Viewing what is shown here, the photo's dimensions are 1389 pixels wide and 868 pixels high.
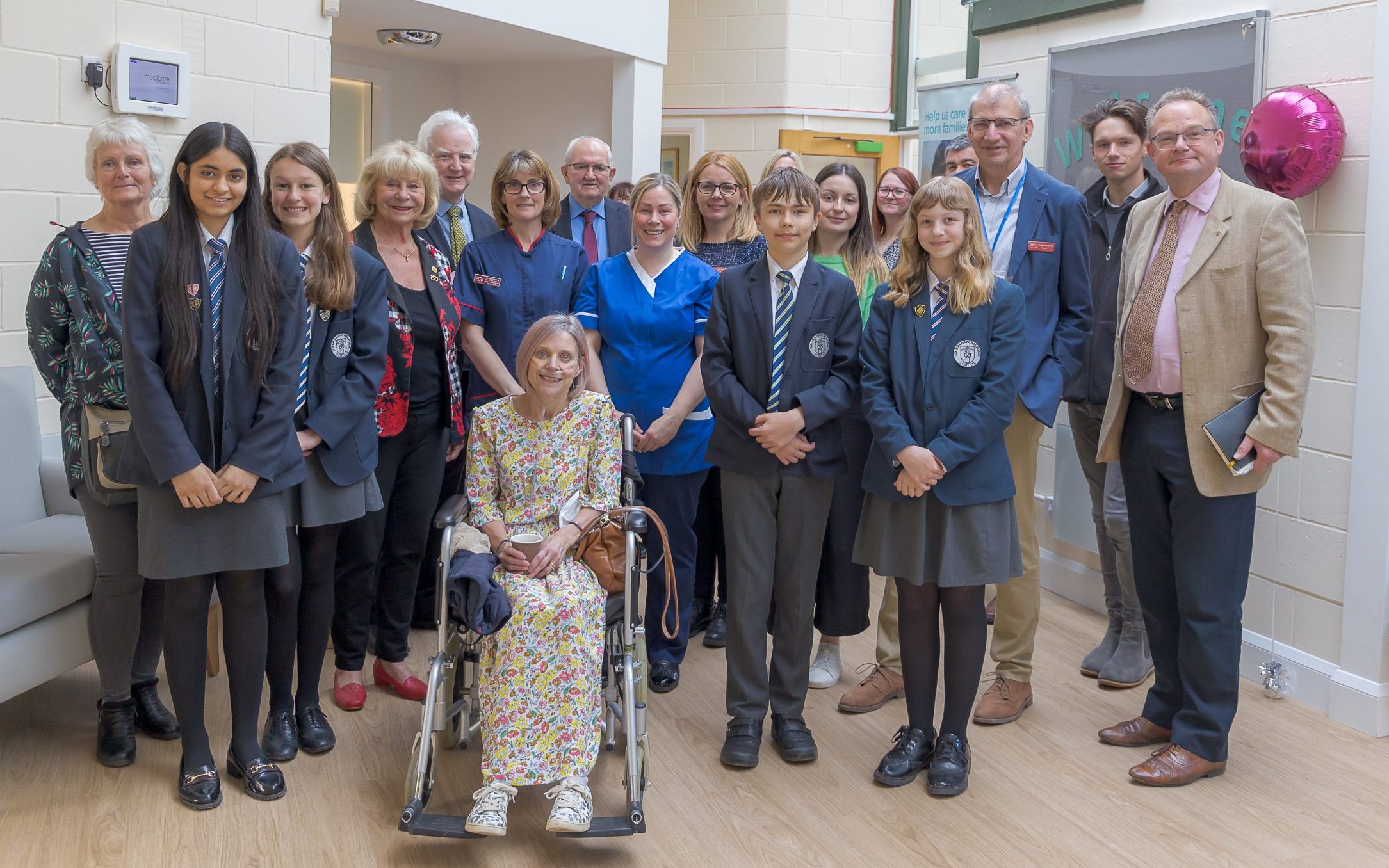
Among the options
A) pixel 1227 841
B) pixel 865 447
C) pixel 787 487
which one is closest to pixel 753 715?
pixel 787 487

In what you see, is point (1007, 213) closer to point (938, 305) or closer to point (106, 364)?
point (938, 305)

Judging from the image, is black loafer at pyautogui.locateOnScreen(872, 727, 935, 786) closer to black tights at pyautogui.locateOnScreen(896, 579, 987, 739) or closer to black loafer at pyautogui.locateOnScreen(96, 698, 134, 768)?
black tights at pyautogui.locateOnScreen(896, 579, 987, 739)

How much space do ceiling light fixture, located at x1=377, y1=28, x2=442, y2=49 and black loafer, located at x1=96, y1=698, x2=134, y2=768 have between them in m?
3.72

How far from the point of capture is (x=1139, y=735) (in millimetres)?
3176

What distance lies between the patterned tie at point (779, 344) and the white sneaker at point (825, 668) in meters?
1.03

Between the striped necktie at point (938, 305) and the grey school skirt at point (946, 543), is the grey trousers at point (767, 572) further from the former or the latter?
the striped necktie at point (938, 305)

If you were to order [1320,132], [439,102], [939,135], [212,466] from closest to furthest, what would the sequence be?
[212,466] < [1320,132] < [939,135] < [439,102]

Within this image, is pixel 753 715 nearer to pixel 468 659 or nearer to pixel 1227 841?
pixel 468 659

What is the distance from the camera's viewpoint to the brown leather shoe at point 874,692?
3404mm

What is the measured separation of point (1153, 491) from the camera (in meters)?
3.02

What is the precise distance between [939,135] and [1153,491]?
105 inches

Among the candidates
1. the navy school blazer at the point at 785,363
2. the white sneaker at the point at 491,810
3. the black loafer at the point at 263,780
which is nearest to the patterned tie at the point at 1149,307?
the navy school blazer at the point at 785,363

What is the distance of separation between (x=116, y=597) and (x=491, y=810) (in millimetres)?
1172

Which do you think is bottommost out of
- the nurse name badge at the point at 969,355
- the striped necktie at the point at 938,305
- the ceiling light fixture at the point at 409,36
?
the nurse name badge at the point at 969,355
